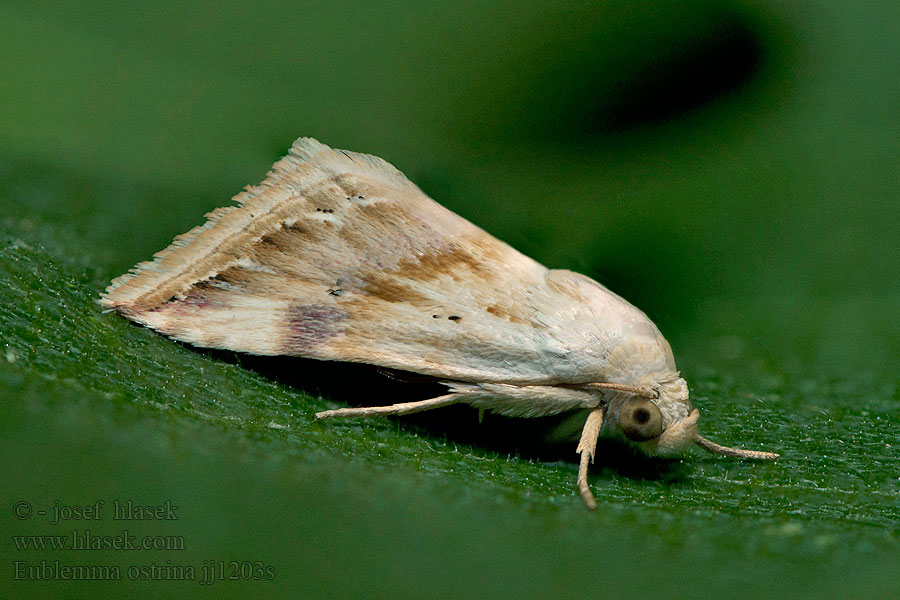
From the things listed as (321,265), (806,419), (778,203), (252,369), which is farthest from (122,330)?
(778,203)

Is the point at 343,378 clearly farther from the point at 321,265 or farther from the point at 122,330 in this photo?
the point at 122,330

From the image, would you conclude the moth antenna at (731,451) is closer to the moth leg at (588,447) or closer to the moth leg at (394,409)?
the moth leg at (588,447)

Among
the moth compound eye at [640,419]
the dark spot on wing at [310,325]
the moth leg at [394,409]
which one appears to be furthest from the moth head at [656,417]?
the dark spot on wing at [310,325]

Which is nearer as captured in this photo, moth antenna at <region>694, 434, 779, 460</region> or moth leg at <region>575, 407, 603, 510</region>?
moth leg at <region>575, 407, 603, 510</region>

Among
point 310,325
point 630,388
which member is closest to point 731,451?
point 630,388

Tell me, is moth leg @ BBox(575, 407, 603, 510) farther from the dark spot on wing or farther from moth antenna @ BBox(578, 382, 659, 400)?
the dark spot on wing

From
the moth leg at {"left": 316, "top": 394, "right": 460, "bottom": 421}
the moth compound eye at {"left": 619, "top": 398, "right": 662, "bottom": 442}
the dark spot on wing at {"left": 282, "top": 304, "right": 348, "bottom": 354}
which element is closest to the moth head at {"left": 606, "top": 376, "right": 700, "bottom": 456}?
the moth compound eye at {"left": 619, "top": 398, "right": 662, "bottom": 442}

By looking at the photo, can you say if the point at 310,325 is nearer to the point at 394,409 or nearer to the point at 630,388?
the point at 394,409
